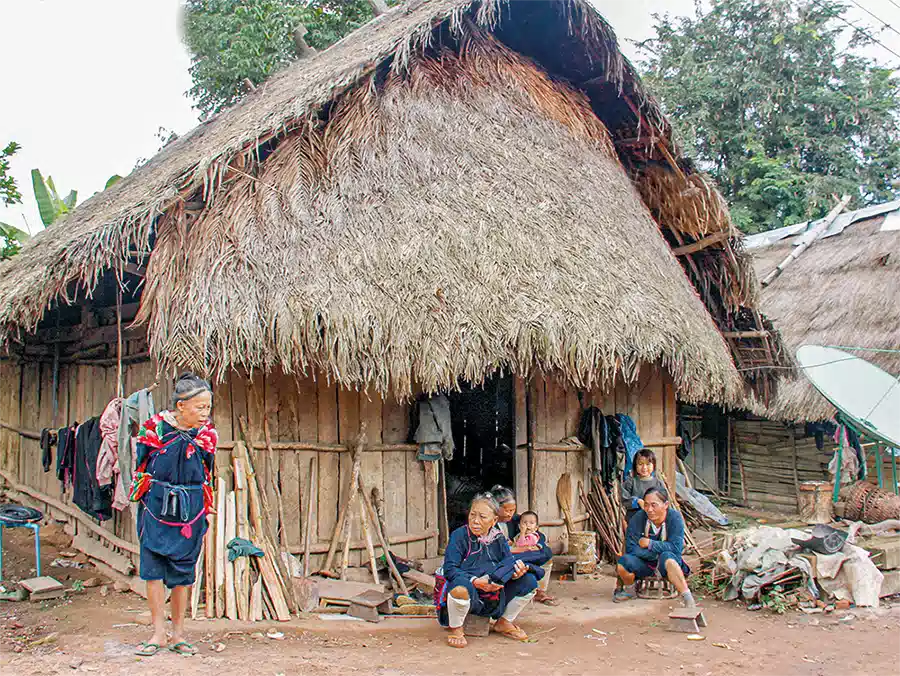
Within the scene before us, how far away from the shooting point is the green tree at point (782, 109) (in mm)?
17609

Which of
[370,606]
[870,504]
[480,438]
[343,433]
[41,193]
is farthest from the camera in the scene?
[41,193]

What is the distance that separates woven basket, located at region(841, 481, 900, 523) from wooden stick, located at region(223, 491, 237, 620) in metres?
7.26

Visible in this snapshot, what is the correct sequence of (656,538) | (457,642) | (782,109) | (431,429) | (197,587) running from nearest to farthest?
(457,642), (197,587), (656,538), (431,429), (782,109)

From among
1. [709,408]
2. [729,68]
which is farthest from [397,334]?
[729,68]

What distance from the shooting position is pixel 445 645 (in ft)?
15.5

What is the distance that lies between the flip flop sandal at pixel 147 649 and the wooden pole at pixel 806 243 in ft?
37.8

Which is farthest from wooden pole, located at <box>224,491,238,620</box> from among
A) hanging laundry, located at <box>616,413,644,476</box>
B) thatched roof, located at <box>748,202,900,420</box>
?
thatched roof, located at <box>748,202,900,420</box>

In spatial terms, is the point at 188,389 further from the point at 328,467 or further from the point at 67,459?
the point at 67,459

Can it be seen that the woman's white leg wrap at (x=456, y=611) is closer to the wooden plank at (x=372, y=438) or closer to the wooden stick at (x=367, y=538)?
the wooden stick at (x=367, y=538)

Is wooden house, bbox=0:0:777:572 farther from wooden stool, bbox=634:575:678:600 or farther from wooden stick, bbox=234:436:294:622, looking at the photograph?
wooden stool, bbox=634:575:678:600

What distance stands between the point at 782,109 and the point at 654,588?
1543 cm

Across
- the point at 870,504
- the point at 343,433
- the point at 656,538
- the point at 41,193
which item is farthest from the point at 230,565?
the point at 41,193

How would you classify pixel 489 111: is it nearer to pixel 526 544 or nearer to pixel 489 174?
pixel 489 174

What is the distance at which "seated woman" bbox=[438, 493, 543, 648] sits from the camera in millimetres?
4727
